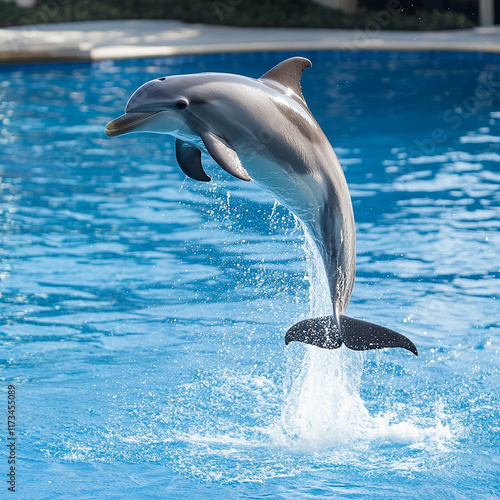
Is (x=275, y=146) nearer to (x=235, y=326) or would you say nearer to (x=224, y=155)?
(x=224, y=155)

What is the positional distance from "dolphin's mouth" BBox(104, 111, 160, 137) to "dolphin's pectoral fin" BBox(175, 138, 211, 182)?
338mm

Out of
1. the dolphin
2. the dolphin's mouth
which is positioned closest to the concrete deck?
the dolphin

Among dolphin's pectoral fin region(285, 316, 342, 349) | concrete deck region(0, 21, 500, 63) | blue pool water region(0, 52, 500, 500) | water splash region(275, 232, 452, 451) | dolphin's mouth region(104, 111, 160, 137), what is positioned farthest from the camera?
concrete deck region(0, 21, 500, 63)

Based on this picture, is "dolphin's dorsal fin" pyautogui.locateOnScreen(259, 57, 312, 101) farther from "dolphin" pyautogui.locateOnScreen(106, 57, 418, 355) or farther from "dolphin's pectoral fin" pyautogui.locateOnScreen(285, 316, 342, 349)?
"dolphin's pectoral fin" pyautogui.locateOnScreen(285, 316, 342, 349)

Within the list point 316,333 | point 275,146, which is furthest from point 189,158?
point 316,333

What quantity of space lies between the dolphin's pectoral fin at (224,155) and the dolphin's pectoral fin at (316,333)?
115cm

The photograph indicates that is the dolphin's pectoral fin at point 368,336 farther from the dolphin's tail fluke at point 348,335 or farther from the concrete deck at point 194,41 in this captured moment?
the concrete deck at point 194,41

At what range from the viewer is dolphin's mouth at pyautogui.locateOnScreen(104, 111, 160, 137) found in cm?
406

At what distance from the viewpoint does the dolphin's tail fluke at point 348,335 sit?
4.64 meters

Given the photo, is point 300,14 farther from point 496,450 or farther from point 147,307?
point 496,450

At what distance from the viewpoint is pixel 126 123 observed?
4062 millimetres

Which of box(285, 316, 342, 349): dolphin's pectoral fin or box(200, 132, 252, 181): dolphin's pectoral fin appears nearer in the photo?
box(200, 132, 252, 181): dolphin's pectoral fin

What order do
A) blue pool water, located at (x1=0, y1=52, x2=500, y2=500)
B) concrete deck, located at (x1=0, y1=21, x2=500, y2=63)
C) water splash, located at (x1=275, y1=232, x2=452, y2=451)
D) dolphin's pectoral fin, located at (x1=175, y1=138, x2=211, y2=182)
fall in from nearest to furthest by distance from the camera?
dolphin's pectoral fin, located at (x1=175, y1=138, x2=211, y2=182) → blue pool water, located at (x1=0, y1=52, x2=500, y2=500) → water splash, located at (x1=275, y1=232, x2=452, y2=451) → concrete deck, located at (x1=0, y1=21, x2=500, y2=63)

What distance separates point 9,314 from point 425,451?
3.56 meters
